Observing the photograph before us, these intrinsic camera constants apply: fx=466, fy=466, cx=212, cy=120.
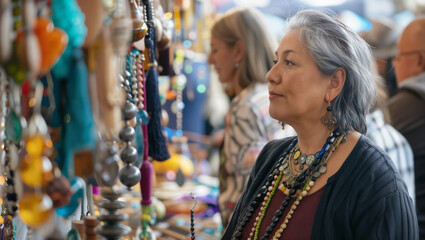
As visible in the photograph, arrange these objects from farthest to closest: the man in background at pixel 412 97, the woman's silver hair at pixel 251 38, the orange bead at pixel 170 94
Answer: the orange bead at pixel 170 94 → the man in background at pixel 412 97 → the woman's silver hair at pixel 251 38

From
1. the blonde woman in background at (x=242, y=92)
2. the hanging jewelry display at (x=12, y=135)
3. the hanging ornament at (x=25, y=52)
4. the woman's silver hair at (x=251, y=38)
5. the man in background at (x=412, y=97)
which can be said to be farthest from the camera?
the man in background at (x=412, y=97)

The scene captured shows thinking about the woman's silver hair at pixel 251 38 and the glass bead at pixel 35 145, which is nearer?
the glass bead at pixel 35 145

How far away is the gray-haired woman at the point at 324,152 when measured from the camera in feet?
3.58

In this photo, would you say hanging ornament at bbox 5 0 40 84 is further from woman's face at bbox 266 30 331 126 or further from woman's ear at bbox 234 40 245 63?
woman's ear at bbox 234 40 245 63

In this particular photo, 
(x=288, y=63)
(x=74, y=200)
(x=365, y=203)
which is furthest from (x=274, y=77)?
(x=74, y=200)

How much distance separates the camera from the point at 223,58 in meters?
2.02

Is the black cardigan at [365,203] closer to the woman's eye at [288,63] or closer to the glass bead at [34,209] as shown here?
the woman's eye at [288,63]

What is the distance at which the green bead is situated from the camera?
0.70 metres

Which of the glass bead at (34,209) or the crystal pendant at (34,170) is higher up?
the crystal pendant at (34,170)

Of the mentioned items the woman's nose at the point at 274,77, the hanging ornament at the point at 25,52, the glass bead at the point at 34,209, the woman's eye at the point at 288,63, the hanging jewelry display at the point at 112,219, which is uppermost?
the hanging ornament at the point at 25,52

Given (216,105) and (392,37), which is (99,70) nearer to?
(392,37)

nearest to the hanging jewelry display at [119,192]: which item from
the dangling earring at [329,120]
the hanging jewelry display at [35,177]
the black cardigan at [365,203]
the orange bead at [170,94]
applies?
the hanging jewelry display at [35,177]

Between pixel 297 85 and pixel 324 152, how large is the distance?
0.62 feet

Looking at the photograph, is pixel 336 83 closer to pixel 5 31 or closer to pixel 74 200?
pixel 74 200
